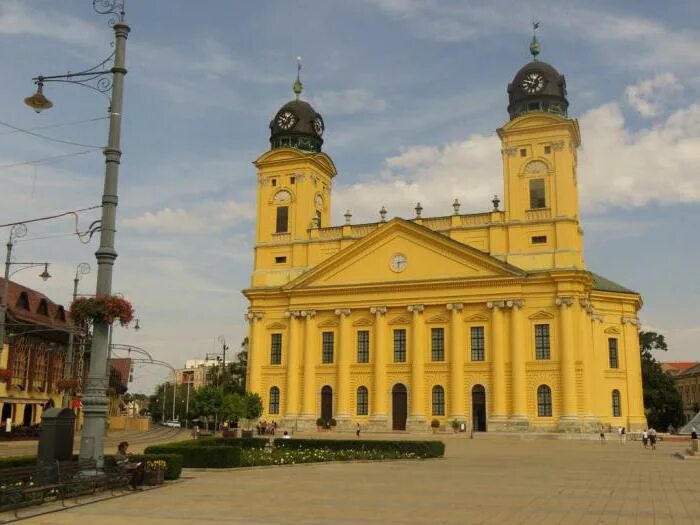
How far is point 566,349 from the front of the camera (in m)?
53.0

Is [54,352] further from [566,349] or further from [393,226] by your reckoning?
[566,349]

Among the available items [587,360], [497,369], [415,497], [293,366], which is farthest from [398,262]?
[415,497]

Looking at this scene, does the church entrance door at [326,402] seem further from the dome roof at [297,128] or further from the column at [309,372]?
the dome roof at [297,128]

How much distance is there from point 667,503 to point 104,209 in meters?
14.3

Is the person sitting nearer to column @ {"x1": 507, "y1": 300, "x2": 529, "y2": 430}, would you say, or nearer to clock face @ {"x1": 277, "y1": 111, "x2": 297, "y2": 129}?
column @ {"x1": 507, "y1": 300, "x2": 529, "y2": 430}

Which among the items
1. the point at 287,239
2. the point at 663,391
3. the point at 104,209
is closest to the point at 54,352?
the point at 287,239

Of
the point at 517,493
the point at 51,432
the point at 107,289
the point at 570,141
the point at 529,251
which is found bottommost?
the point at 517,493

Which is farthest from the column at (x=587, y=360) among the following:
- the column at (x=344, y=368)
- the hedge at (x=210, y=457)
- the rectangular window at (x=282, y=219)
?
the hedge at (x=210, y=457)

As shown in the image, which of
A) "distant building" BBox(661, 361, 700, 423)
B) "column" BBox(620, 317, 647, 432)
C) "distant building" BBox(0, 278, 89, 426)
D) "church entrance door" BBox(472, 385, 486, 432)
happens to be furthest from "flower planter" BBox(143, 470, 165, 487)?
"distant building" BBox(661, 361, 700, 423)

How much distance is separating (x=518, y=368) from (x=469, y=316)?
5.63 m

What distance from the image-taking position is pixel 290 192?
218ft

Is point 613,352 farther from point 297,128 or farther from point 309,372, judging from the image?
point 297,128

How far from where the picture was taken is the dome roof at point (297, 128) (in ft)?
223

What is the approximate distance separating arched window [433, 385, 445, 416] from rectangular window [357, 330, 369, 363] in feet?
21.2
